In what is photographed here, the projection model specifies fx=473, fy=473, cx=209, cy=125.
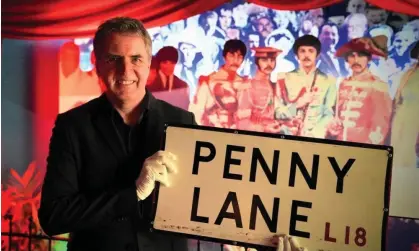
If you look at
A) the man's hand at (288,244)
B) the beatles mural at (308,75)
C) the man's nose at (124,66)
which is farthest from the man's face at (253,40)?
the man's hand at (288,244)

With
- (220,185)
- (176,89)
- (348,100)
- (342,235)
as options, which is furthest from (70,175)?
(348,100)

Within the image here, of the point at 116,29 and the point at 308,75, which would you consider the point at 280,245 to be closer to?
the point at 308,75

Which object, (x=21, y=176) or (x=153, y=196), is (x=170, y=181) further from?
(x=21, y=176)

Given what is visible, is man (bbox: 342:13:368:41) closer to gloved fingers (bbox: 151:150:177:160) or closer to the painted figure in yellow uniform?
the painted figure in yellow uniform

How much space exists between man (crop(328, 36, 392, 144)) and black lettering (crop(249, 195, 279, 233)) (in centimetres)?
44

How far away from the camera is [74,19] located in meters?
1.75

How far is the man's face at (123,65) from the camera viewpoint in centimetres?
135

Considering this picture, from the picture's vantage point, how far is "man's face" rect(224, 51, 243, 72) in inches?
64.2

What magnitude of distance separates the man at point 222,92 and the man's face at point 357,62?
353 mm

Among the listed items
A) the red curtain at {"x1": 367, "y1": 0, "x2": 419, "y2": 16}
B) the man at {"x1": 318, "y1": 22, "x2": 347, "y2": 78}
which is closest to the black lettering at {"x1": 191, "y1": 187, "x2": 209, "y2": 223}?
the man at {"x1": 318, "y1": 22, "x2": 347, "y2": 78}

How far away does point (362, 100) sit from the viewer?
154 cm

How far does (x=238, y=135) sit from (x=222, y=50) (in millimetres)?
453

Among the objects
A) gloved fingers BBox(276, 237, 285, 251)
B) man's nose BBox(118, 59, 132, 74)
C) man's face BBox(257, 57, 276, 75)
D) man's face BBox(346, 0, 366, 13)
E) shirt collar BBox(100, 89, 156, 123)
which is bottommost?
gloved fingers BBox(276, 237, 285, 251)

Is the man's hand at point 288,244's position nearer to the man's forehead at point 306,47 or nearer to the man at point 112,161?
the man at point 112,161
